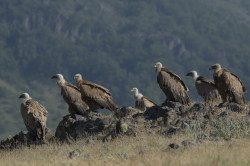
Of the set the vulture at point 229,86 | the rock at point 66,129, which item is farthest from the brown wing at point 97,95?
the vulture at point 229,86

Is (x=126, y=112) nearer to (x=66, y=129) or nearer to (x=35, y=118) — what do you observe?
(x=66, y=129)

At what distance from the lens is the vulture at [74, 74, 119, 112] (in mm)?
23375

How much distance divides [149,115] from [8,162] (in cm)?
538

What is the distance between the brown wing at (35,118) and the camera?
21.0 m

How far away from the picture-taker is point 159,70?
901 inches

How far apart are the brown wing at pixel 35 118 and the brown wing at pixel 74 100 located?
2.19m

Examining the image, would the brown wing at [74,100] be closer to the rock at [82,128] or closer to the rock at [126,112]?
the rock at [82,128]

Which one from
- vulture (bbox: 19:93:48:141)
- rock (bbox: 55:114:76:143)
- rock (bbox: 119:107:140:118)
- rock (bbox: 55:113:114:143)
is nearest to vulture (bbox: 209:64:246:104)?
rock (bbox: 119:107:140:118)

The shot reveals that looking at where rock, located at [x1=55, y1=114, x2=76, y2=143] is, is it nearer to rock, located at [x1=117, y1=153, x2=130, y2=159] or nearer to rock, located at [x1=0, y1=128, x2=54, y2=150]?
rock, located at [x1=0, y1=128, x2=54, y2=150]

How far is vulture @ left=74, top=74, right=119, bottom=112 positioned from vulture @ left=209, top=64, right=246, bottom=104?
3.48m

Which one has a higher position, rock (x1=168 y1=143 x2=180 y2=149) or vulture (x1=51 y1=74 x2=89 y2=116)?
vulture (x1=51 y1=74 x2=89 y2=116)

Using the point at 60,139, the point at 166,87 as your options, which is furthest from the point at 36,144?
the point at 166,87

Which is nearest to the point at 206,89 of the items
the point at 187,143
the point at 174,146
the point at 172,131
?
the point at 172,131

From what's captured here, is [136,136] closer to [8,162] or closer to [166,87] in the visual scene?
[8,162]
